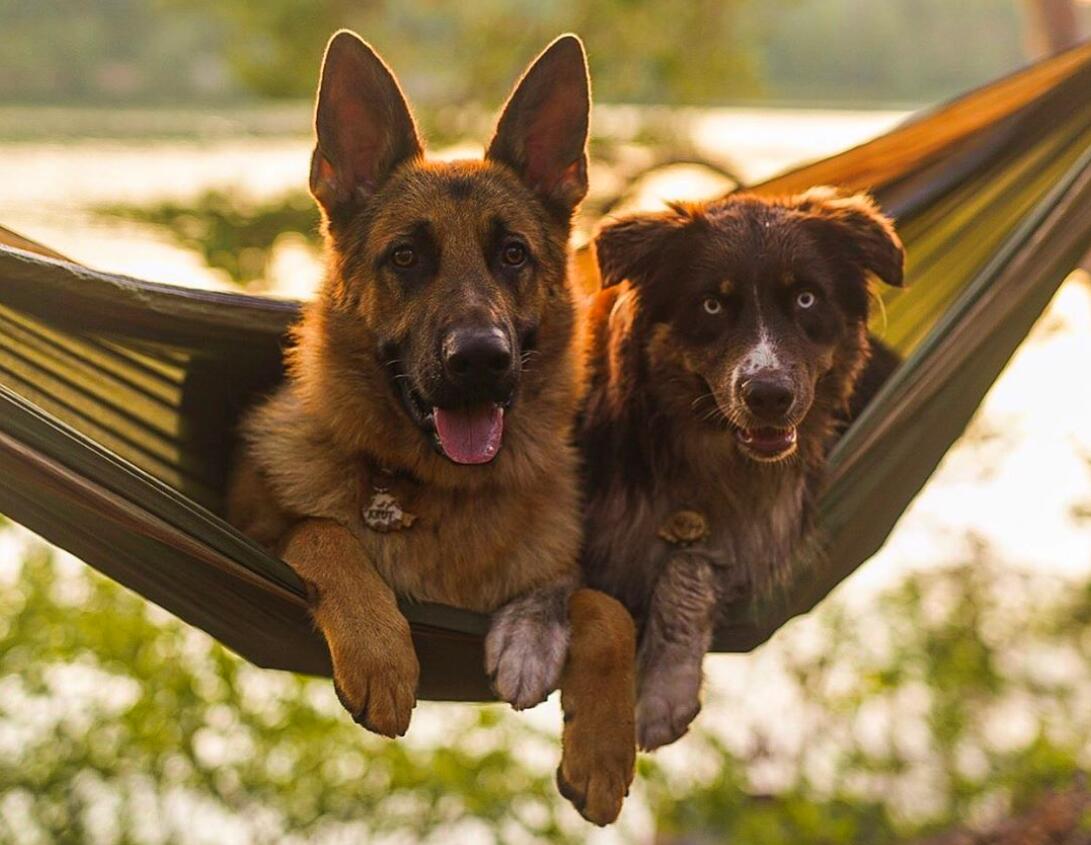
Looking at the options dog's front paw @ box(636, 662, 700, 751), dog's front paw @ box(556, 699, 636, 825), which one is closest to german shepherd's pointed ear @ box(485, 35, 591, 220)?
dog's front paw @ box(636, 662, 700, 751)

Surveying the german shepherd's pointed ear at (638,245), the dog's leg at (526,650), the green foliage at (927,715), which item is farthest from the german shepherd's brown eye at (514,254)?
the green foliage at (927,715)

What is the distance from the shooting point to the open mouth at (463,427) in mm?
2941

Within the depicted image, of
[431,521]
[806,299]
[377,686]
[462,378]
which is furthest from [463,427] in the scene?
[806,299]

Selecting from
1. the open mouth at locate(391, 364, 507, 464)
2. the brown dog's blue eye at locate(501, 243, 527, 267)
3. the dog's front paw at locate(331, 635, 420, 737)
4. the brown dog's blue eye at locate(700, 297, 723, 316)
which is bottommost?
the dog's front paw at locate(331, 635, 420, 737)

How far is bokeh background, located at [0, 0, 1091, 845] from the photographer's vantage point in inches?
214

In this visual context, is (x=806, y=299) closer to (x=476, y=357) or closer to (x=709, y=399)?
(x=709, y=399)

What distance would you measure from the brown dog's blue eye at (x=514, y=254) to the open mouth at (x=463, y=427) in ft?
1.20

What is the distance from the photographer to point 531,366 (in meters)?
3.20

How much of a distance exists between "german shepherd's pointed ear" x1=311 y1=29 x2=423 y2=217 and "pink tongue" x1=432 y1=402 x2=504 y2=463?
0.62 meters

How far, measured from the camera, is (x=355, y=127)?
3146 millimetres

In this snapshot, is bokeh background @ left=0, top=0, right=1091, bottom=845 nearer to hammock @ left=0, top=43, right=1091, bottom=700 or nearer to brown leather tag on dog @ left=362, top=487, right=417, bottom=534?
hammock @ left=0, top=43, right=1091, bottom=700

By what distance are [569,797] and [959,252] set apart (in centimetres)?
224

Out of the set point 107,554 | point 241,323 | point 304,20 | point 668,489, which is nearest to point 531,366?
point 668,489

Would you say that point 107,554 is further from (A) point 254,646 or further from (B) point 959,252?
(B) point 959,252
